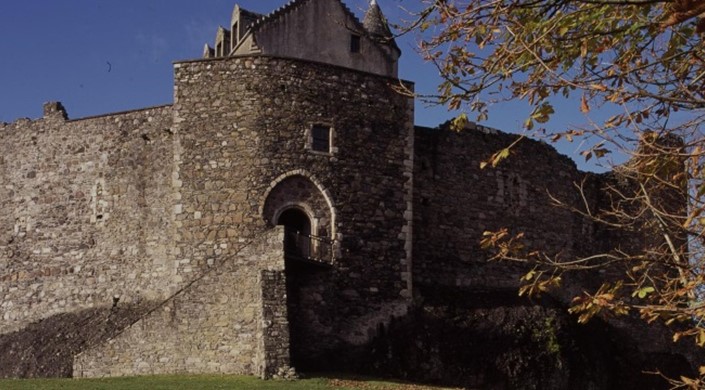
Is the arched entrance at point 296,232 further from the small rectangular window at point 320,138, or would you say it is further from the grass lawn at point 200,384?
the grass lawn at point 200,384

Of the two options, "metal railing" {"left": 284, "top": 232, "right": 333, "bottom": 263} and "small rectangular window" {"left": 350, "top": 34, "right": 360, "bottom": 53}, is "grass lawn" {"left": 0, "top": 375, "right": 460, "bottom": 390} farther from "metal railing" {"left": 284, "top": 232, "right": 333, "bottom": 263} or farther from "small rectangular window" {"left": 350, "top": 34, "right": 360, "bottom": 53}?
"small rectangular window" {"left": 350, "top": 34, "right": 360, "bottom": 53}

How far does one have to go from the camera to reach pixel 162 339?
2492cm

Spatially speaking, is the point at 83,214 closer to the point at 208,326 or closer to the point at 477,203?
the point at 208,326

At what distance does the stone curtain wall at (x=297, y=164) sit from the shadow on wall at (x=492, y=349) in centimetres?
85

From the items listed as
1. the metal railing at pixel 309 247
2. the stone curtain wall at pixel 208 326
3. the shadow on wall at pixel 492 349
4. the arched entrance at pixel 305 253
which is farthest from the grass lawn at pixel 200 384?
the metal railing at pixel 309 247

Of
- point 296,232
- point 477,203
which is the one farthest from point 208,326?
point 477,203

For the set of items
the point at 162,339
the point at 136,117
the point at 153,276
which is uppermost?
the point at 136,117

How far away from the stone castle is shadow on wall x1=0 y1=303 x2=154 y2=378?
68 millimetres

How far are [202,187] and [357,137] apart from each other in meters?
4.13

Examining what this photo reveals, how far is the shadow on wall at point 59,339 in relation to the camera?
27.0 metres

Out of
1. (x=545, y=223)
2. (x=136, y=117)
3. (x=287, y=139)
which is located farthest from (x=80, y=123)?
(x=545, y=223)

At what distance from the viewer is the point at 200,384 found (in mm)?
21938

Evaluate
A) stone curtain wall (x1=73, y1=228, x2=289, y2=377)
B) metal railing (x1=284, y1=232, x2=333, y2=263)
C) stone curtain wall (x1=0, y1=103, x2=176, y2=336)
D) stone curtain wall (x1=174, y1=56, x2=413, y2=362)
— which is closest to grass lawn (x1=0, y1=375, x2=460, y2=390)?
stone curtain wall (x1=73, y1=228, x2=289, y2=377)

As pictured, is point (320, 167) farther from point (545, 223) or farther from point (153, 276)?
point (545, 223)
